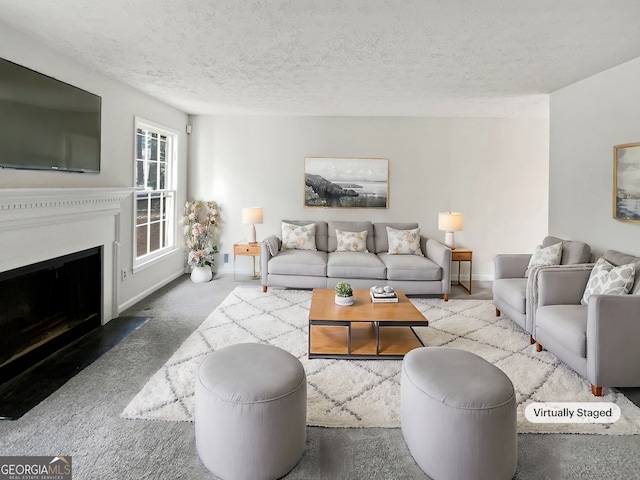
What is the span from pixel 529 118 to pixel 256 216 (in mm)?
4289

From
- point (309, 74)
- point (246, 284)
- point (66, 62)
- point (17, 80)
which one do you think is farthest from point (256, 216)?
point (17, 80)

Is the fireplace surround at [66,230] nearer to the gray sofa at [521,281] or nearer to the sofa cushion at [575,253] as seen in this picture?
the gray sofa at [521,281]

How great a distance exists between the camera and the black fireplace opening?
2770 millimetres

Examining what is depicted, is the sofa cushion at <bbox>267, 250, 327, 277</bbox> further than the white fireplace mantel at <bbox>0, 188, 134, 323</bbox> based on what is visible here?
Yes

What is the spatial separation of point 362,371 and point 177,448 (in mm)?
1373

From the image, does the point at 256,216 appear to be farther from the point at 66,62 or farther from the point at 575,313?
the point at 575,313

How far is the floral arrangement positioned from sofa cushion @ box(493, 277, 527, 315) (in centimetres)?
385

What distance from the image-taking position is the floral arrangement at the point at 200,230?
5.67m

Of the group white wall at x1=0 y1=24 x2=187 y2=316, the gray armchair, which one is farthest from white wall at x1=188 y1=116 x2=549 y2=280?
the gray armchair

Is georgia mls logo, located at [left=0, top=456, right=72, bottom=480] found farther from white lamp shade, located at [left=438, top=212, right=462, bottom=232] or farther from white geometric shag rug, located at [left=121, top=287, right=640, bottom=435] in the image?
white lamp shade, located at [left=438, top=212, right=462, bottom=232]

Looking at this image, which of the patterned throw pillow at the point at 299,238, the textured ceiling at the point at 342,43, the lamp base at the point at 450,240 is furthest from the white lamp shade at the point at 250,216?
the lamp base at the point at 450,240

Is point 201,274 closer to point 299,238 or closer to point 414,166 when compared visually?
point 299,238

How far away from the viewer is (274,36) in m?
2.88

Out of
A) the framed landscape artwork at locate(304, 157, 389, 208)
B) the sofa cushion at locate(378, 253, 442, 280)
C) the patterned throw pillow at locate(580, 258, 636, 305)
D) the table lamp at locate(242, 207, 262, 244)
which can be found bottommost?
the sofa cushion at locate(378, 253, 442, 280)
